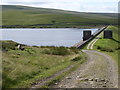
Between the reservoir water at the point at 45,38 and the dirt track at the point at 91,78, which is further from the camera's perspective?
the reservoir water at the point at 45,38

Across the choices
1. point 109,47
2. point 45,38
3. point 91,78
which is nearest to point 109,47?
point 109,47

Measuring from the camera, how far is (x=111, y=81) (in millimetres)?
18750

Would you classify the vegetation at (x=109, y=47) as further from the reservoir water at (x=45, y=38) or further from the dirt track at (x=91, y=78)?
the reservoir water at (x=45, y=38)

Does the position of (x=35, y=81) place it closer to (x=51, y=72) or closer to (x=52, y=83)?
(x=52, y=83)

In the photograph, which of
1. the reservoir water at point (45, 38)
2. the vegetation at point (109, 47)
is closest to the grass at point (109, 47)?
the vegetation at point (109, 47)

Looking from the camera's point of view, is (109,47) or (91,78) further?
(109,47)

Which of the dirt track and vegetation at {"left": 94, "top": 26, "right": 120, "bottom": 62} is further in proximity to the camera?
vegetation at {"left": 94, "top": 26, "right": 120, "bottom": 62}

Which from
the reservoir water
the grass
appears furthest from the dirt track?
the reservoir water

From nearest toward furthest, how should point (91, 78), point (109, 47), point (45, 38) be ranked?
point (91, 78)
point (109, 47)
point (45, 38)

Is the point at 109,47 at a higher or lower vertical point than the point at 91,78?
lower

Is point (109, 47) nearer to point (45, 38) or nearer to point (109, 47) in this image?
point (109, 47)

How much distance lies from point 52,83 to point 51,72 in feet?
11.4

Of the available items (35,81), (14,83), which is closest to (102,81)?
(35,81)

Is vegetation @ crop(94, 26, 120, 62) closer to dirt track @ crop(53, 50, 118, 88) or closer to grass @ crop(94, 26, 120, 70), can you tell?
grass @ crop(94, 26, 120, 70)
